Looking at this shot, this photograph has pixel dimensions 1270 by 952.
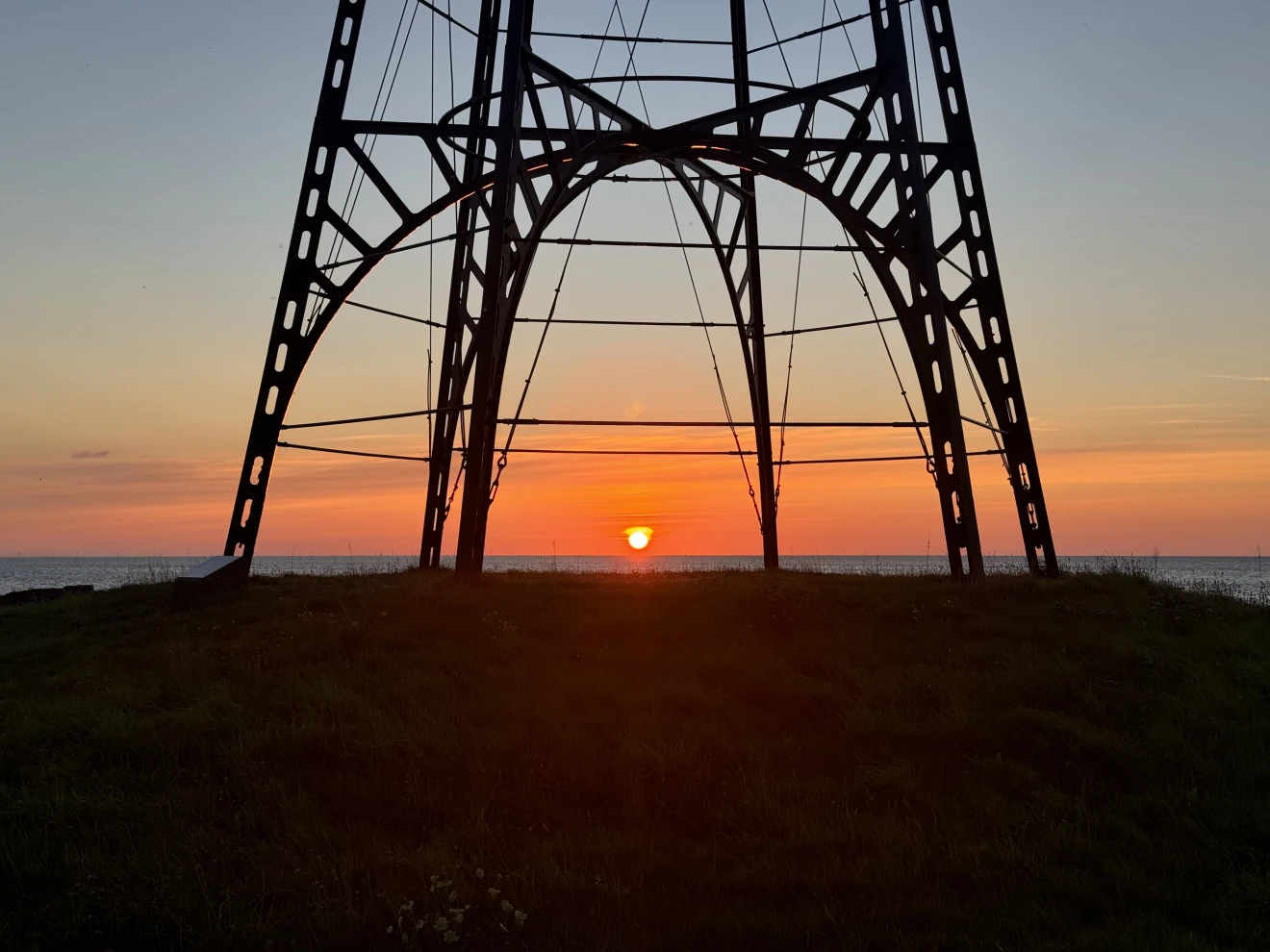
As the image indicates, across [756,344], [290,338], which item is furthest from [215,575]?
[756,344]

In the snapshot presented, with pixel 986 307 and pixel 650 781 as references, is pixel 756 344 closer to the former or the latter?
pixel 986 307

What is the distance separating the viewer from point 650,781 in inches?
235

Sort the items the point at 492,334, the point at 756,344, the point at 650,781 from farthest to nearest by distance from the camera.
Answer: the point at 756,344, the point at 492,334, the point at 650,781

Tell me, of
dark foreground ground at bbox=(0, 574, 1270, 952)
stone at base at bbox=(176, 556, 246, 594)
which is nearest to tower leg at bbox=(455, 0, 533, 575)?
dark foreground ground at bbox=(0, 574, 1270, 952)

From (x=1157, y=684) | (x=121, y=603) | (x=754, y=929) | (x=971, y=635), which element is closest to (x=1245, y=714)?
(x=1157, y=684)

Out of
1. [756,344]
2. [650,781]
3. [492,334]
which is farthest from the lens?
[756,344]

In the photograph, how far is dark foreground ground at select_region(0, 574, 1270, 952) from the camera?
4.43 metres

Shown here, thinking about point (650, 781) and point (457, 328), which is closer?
point (650, 781)

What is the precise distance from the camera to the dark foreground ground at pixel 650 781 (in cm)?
443

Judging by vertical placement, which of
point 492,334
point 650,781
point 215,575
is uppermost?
point 492,334

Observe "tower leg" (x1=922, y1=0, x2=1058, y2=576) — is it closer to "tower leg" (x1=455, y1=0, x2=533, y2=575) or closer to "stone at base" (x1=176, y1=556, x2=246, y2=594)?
"tower leg" (x1=455, y1=0, x2=533, y2=575)

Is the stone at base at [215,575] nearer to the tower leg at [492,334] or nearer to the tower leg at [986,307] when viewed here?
the tower leg at [492,334]

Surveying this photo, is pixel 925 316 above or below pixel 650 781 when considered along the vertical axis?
above

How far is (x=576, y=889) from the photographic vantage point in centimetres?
466
